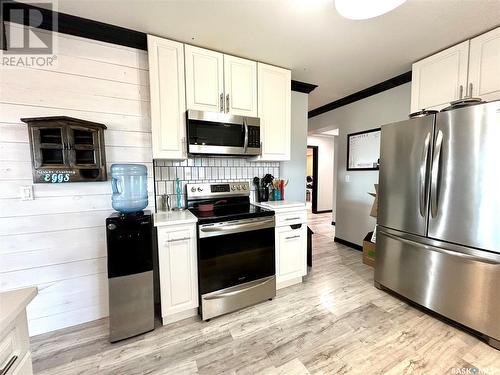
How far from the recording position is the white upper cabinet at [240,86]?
221 centimetres

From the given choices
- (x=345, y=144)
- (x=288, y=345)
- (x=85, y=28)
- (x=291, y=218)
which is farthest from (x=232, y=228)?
(x=345, y=144)

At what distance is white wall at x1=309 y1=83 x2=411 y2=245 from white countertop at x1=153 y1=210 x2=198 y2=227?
2.71 metres

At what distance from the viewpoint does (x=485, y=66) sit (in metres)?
1.87

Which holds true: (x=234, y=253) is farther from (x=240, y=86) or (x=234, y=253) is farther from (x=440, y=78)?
(x=440, y=78)

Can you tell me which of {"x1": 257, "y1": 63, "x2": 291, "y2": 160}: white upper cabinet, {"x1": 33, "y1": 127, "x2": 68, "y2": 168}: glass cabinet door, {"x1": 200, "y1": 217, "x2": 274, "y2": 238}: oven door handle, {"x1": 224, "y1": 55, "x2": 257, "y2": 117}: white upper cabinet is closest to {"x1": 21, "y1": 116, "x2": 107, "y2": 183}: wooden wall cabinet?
{"x1": 33, "y1": 127, "x2": 68, "y2": 168}: glass cabinet door

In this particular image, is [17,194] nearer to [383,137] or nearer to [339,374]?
[339,374]

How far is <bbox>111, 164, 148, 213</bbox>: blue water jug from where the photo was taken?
1891 mm

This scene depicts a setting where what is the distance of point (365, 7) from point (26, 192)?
8.80 feet

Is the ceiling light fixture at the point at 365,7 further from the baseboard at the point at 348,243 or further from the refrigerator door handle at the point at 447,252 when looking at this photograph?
the baseboard at the point at 348,243

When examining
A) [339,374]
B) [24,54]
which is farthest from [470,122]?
[24,54]

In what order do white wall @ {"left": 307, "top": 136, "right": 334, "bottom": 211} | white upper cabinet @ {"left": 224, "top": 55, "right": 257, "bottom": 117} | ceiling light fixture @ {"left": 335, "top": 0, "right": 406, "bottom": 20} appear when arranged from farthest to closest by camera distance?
white wall @ {"left": 307, "top": 136, "right": 334, "bottom": 211} → white upper cabinet @ {"left": 224, "top": 55, "right": 257, "bottom": 117} → ceiling light fixture @ {"left": 335, "top": 0, "right": 406, "bottom": 20}

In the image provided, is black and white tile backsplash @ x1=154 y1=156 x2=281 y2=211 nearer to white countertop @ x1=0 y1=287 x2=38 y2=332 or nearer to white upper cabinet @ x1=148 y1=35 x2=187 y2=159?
white upper cabinet @ x1=148 y1=35 x2=187 y2=159

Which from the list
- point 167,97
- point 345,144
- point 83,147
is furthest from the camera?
point 345,144

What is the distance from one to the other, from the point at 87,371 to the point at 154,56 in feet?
8.01
